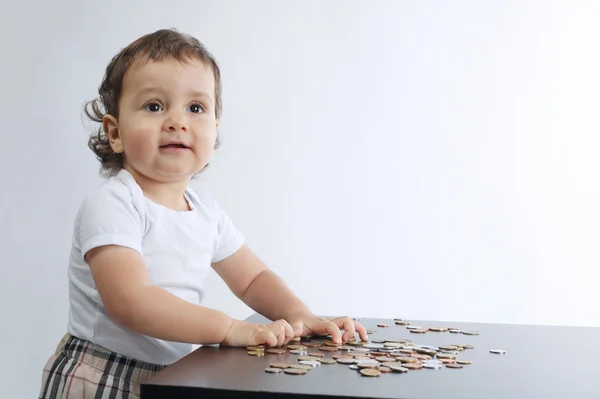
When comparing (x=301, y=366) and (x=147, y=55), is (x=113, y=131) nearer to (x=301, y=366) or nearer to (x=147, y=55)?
(x=147, y=55)

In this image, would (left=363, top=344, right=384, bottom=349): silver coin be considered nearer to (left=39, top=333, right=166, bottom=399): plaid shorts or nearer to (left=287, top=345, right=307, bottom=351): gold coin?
(left=287, top=345, right=307, bottom=351): gold coin

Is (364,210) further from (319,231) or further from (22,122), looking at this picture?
(22,122)

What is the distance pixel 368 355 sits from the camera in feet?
3.48

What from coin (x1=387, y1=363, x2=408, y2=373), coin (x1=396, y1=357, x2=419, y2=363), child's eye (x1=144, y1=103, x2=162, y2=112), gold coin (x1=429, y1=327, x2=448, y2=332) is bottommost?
coin (x1=387, y1=363, x2=408, y2=373)

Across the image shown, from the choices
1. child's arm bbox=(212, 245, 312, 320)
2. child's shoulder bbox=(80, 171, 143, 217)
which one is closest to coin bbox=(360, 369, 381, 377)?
child's arm bbox=(212, 245, 312, 320)

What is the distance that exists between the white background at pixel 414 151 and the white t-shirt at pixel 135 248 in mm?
1307

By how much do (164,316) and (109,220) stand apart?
0.20 meters

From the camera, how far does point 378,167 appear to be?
2.82m

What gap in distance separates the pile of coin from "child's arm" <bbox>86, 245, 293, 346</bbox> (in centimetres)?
3

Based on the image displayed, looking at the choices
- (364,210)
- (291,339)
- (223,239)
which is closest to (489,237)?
(364,210)

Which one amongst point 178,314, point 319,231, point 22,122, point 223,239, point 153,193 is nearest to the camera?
point 178,314

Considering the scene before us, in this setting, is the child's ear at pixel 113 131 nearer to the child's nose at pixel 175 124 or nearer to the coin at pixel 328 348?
the child's nose at pixel 175 124

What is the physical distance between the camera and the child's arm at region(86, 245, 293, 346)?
1105 mm

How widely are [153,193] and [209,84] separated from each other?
0.22 meters
